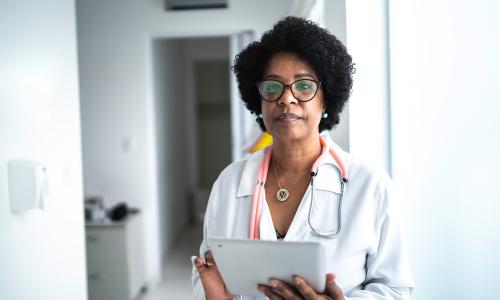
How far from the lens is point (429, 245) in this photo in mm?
1520

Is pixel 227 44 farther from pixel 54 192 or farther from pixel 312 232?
pixel 312 232

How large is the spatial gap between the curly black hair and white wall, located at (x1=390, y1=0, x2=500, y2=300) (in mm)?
372

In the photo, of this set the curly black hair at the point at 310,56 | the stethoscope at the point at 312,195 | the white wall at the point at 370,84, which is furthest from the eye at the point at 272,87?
the white wall at the point at 370,84

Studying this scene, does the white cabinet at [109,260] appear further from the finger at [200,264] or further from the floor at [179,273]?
the finger at [200,264]

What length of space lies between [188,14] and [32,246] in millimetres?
2580

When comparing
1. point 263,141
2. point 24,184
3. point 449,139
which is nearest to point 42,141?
point 24,184

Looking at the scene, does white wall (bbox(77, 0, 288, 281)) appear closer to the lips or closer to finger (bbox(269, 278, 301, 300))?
the lips

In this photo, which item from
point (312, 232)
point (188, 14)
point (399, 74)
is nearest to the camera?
point (312, 232)

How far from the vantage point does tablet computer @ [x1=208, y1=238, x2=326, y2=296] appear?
0.84 meters

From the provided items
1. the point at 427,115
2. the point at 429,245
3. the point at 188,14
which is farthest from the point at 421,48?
the point at 188,14

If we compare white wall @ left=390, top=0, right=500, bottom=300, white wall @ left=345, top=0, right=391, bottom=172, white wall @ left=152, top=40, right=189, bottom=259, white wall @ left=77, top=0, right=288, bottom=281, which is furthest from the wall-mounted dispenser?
white wall @ left=152, top=40, right=189, bottom=259

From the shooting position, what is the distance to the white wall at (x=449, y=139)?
1.22 metres

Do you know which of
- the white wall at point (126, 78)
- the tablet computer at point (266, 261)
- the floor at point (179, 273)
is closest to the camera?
the tablet computer at point (266, 261)

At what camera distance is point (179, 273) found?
4.06m
